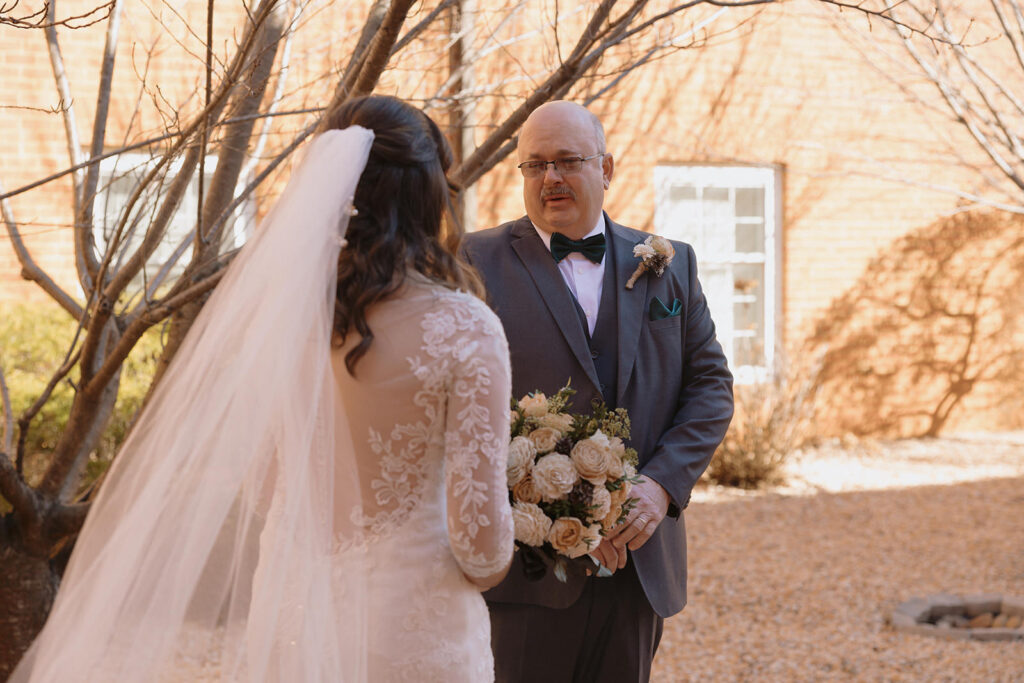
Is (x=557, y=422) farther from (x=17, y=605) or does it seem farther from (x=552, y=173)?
(x=17, y=605)

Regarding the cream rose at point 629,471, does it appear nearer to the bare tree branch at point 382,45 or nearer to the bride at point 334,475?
the bride at point 334,475

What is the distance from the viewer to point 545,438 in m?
2.43

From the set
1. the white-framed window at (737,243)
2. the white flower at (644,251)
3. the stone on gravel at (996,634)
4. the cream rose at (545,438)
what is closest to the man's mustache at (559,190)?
the white flower at (644,251)

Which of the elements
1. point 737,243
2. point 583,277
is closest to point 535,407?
point 583,277

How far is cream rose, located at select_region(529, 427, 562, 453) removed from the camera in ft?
7.96

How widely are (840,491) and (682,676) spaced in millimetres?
4830

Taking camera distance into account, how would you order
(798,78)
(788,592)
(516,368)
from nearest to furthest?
(516,368) < (788,592) < (798,78)

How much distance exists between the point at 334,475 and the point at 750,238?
395 inches

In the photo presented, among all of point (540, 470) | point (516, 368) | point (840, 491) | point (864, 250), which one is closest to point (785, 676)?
point (516, 368)

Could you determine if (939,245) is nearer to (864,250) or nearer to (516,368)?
(864,250)

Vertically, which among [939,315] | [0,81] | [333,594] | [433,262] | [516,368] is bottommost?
[939,315]

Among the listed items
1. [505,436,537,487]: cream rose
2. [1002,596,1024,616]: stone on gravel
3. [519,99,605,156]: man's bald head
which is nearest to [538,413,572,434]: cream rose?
[505,436,537,487]: cream rose

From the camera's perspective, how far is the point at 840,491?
957 centimetres

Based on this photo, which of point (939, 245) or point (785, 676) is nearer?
point (785, 676)
